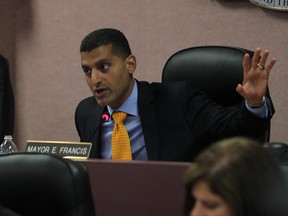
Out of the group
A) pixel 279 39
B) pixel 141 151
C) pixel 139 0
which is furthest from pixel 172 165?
pixel 139 0

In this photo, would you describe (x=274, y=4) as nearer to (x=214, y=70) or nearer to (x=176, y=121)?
(x=214, y=70)

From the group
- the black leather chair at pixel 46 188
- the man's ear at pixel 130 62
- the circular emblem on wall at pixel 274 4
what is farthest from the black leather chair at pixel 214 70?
the black leather chair at pixel 46 188

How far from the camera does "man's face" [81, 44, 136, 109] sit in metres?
2.50

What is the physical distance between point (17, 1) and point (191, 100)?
216 centimetres

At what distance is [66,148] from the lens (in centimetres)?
207

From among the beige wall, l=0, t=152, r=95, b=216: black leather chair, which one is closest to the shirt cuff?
l=0, t=152, r=95, b=216: black leather chair

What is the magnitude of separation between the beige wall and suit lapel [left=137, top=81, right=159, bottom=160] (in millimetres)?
1255

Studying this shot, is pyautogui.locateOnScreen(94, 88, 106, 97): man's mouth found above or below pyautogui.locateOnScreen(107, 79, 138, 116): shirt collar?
above

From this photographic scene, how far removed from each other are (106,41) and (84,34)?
5.20 ft

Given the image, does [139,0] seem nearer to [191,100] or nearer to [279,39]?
[279,39]

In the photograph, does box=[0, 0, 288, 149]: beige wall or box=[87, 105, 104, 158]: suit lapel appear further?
box=[0, 0, 288, 149]: beige wall

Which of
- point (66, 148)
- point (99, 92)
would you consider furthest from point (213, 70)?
point (66, 148)

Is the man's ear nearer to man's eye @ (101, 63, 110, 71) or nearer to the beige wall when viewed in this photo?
man's eye @ (101, 63, 110, 71)

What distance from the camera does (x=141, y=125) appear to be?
98.2 inches
